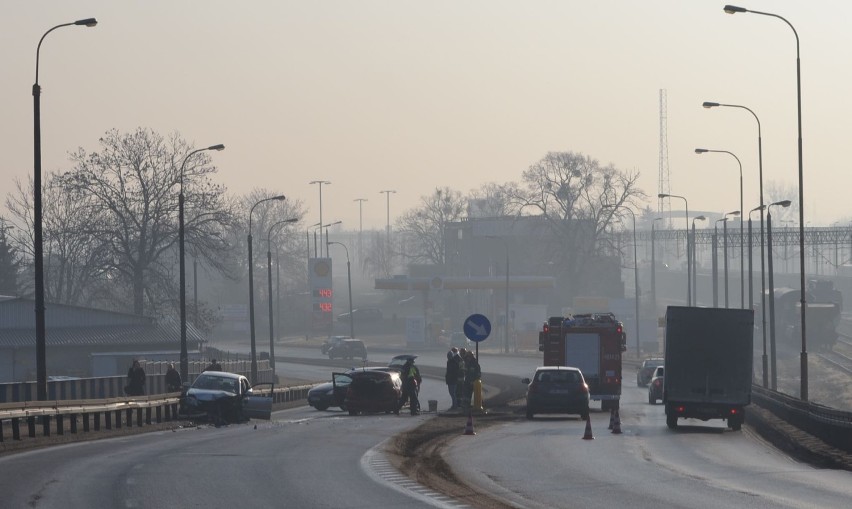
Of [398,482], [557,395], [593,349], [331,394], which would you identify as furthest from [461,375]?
[398,482]

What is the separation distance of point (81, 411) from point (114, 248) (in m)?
46.8

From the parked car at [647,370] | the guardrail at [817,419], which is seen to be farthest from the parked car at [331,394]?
the parked car at [647,370]

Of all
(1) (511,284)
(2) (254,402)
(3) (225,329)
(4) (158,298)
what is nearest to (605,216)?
(1) (511,284)

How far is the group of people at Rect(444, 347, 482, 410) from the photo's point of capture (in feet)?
127

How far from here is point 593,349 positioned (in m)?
44.9

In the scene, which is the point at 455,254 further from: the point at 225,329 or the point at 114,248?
the point at 114,248

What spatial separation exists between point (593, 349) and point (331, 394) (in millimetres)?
9546

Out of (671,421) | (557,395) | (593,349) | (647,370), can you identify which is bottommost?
(647,370)

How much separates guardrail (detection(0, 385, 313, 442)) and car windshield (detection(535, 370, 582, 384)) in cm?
981

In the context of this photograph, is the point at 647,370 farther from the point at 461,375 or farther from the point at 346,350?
the point at 346,350

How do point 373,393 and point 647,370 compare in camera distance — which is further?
point 647,370

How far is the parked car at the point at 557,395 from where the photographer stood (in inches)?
1465

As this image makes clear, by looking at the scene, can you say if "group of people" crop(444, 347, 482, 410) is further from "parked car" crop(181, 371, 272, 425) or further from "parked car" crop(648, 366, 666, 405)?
"parked car" crop(648, 366, 666, 405)

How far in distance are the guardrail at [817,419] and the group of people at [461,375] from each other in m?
8.37
